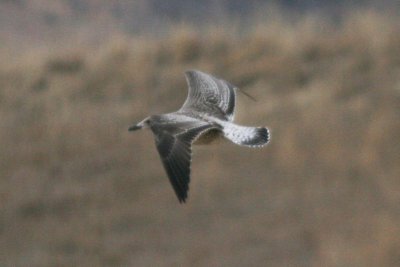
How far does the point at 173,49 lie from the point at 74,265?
18.7 feet

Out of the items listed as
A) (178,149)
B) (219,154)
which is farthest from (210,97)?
(219,154)

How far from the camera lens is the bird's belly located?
7.65 m

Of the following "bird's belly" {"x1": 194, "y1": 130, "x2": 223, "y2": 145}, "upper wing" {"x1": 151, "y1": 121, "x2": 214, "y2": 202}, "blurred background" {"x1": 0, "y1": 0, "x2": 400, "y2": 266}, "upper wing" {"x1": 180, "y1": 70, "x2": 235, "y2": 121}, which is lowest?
"blurred background" {"x1": 0, "y1": 0, "x2": 400, "y2": 266}

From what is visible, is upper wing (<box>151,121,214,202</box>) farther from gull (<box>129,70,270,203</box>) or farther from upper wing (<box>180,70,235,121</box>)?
upper wing (<box>180,70,235,121</box>)

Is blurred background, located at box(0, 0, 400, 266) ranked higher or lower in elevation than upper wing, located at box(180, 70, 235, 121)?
lower

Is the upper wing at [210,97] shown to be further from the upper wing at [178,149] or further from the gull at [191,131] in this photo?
the upper wing at [178,149]

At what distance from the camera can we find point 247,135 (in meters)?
7.41

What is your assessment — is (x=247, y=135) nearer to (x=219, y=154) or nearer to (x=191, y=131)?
(x=191, y=131)

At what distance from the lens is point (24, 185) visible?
15.6 meters

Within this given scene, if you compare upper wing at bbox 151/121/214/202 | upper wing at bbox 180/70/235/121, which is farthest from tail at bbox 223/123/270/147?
upper wing at bbox 180/70/235/121

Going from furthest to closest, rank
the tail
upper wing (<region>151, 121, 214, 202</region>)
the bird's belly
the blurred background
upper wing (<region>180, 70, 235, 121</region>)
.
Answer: the blurred background < upper wing (<region>180, 70, 235, 121</region>) < the bird's belly < the tail < upper wing (<region>151, 121, 214, 202</region>)

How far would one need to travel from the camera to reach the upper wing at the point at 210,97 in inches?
323

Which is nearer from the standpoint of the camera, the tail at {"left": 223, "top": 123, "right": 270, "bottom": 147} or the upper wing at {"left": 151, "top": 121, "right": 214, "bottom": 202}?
the upper wing at {"left": 151, "top": 121, "right": 214, "bottom": 202}

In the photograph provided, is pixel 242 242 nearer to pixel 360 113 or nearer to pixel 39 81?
pixel 360 113
